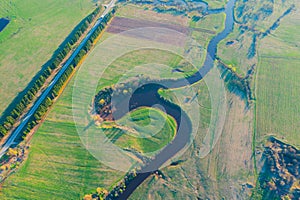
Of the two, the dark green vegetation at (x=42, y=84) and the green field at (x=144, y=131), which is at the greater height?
the dark green vegetation at (x=42, y=84)

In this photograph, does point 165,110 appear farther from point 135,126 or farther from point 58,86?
point 58,86

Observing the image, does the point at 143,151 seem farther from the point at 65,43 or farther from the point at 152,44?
the point at 65,43

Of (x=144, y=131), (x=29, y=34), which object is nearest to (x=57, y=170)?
(x=144, y=131)

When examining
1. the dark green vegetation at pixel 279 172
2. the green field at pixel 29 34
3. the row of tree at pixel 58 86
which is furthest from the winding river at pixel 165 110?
the green field at pixel 29 34

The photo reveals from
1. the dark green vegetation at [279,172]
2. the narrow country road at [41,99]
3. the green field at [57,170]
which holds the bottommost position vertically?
the dark green vegetation at [279,172]

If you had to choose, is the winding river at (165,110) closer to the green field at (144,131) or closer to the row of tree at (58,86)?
the green field at (144,131)

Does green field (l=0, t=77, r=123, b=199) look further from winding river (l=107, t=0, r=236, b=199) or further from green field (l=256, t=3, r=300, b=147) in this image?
green field (l=256, t=3, r=300, b=147)

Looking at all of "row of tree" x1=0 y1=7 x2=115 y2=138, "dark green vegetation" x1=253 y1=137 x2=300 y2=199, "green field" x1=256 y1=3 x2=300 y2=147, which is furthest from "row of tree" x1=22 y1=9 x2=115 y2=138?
"green field" x1=256 y1=3 x2=300 y2=147
